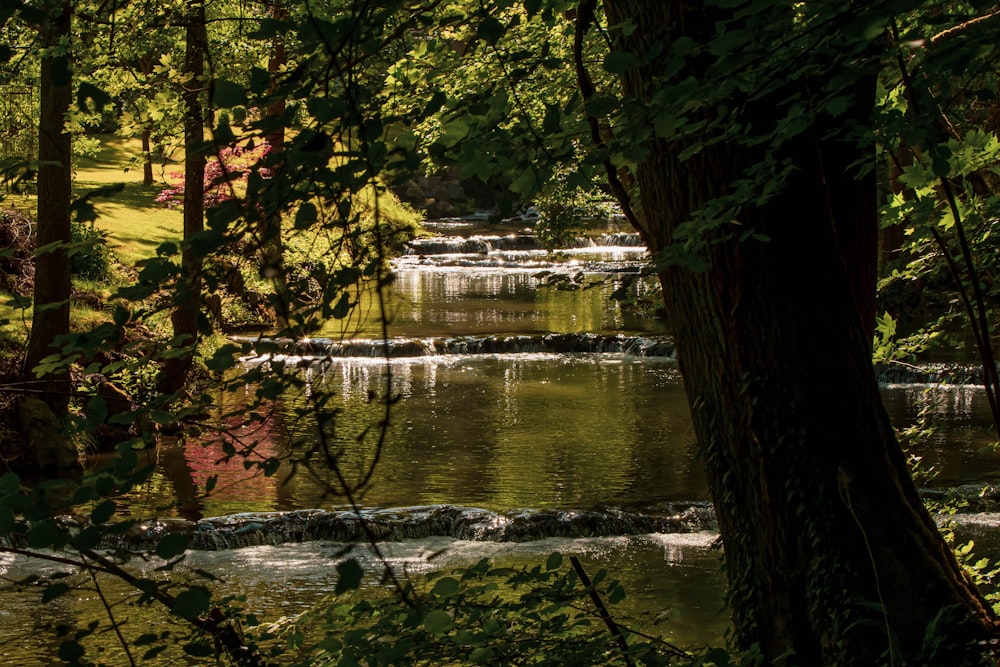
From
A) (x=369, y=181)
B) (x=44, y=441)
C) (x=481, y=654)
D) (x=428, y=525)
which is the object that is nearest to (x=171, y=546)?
(x=369, y=181)

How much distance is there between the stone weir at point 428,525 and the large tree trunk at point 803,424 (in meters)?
5.83

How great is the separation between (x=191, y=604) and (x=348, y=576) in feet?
1.25

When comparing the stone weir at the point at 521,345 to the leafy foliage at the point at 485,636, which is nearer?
the leafy foliage at the point at 485,636

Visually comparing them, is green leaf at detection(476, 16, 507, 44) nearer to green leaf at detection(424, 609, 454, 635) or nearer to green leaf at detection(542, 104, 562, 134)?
green leaf at detection(542, 104, 562, 134)

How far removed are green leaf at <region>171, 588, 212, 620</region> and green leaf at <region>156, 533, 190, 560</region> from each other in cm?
9

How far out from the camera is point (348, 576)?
173cm

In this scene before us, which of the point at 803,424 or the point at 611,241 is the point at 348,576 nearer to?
the point at 803,424

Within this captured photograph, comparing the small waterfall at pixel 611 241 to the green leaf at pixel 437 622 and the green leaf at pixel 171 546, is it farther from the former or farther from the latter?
the green leaf at pixel 171 546

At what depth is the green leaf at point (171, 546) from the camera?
1.88m

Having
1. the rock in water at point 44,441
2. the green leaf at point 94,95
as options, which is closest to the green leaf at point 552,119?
the green leaf at point 94,95

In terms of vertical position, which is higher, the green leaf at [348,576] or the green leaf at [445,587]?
the green leaf at [348,576]

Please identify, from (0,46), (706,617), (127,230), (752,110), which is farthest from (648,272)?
(127,230)

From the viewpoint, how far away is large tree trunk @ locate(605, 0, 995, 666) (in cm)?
295

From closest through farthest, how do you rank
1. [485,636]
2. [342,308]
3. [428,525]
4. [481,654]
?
[342,308] < [481,654] < [485,636] < [428,525]
